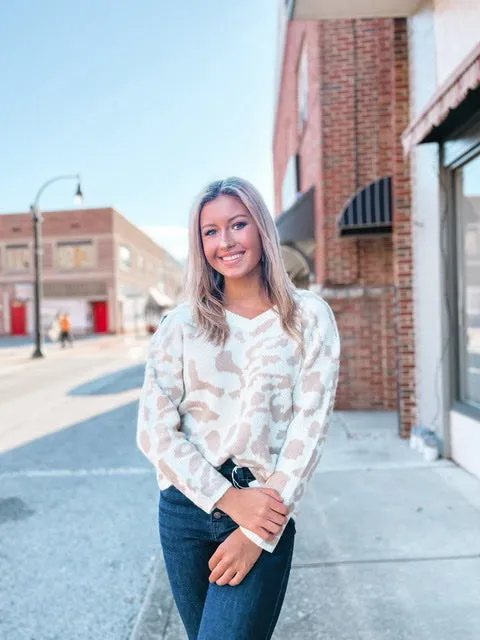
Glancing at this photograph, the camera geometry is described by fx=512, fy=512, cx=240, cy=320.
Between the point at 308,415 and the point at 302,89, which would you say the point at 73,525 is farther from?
the point at 302,89

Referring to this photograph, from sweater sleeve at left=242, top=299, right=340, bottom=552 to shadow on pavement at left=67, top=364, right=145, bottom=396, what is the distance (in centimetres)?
950

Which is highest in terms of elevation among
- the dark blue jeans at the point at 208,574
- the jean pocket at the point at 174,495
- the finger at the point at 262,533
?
the jean pocket at the point at 174,495

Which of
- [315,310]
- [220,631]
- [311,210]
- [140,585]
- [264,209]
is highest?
[311,210]

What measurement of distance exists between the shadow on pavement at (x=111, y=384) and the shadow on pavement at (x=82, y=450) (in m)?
3.16

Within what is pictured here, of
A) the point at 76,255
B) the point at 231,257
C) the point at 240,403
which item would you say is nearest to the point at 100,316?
the point at 76,255

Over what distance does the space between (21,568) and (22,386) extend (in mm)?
9552

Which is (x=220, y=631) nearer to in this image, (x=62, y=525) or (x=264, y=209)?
(x=264, y=209)

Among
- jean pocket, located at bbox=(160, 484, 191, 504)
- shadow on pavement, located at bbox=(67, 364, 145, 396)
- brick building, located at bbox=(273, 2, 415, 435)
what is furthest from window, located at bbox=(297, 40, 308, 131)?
jean pocket, located at bbox=(160, 484, 191, 504)

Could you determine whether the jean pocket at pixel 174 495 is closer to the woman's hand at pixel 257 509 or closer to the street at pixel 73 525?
the woman's hand at pixel 257 509

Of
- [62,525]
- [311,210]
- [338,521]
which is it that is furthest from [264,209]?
[311,210]

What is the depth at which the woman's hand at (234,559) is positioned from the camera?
1367mm

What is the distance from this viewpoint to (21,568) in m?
3.28

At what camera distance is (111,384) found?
11969mm

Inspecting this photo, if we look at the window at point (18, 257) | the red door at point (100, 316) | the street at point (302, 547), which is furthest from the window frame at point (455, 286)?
the window at point (18, 257)
